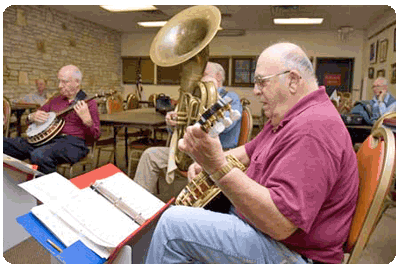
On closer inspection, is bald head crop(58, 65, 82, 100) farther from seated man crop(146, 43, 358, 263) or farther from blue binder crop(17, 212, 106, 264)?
seated man crop(146, 43, 358, 263)

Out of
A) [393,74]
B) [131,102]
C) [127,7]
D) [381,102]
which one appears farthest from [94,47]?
[381,102]

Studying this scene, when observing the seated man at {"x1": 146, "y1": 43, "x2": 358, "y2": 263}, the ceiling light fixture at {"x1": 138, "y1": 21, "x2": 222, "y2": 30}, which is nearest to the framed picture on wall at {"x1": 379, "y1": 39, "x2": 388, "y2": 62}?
the ceiling light fixture at {"x1": 138, "y1": 21, "x2": 222, "y2": 30}

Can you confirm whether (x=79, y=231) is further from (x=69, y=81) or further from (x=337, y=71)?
(x=337, y=71)

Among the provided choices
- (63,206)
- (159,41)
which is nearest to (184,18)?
(159,41)

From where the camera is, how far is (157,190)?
3.37 m

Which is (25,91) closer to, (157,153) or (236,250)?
(157,153)

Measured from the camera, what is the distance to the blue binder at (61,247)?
1.04 metres

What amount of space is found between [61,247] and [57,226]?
0.07m

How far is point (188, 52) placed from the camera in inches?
95.7

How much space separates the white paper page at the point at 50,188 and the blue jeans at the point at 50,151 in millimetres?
1352

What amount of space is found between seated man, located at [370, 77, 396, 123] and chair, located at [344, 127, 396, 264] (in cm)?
274

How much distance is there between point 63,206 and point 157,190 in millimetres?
2193

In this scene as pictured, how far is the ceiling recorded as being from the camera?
632 centimetres

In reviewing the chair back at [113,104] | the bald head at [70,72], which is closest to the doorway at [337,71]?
the chair back at [113,104]
